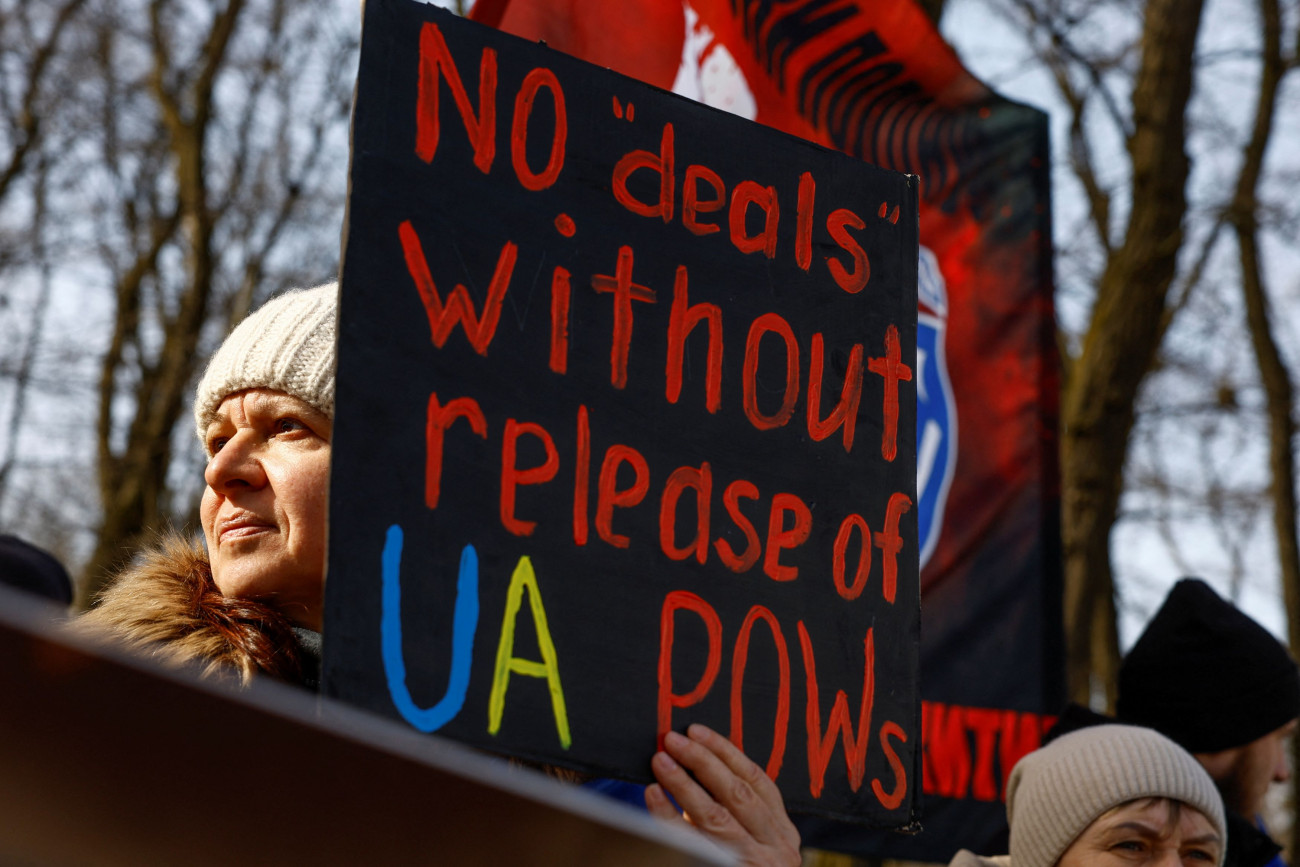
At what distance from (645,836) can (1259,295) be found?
10847 millimetres

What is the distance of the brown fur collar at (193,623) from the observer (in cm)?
164

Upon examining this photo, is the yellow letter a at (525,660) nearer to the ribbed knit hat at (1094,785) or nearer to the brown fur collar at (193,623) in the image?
the brown fur collar at (193,623)

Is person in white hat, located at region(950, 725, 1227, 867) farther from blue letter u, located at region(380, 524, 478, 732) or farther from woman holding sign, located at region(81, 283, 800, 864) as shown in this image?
blue letter u, located at region(380, 524, 478, 732)

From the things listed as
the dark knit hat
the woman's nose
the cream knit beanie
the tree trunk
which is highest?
the tree trunk

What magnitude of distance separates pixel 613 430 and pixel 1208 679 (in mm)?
2351

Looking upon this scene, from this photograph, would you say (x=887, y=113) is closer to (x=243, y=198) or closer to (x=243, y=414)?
(x=243, y=414)

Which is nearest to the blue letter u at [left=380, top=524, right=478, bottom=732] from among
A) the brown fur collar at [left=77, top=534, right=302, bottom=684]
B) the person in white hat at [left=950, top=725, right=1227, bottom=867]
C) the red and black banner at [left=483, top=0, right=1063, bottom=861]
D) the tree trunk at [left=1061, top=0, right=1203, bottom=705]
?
the brown fur collar at [left=77, top=534, right=302, bottom=684]

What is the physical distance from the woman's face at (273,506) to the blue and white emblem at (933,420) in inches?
91.9

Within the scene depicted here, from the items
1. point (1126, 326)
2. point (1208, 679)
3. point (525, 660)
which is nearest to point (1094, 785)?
point (1208, 679)

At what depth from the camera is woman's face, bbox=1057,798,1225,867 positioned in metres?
2.80

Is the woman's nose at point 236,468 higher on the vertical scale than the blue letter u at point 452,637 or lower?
higher

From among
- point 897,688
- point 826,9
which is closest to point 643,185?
point 897,688

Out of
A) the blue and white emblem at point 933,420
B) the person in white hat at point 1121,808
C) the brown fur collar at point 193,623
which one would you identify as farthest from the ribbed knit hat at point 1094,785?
the brown fur collar at point 193,623

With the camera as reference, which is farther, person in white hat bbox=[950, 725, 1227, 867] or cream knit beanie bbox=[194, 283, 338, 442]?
person in white hat bbox=[950, 725, 1227, 867]
